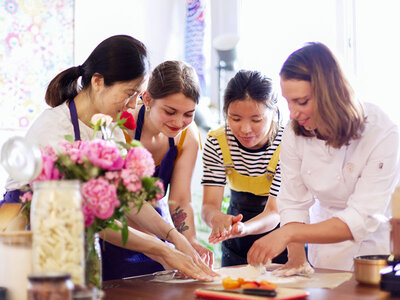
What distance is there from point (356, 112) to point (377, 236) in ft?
1.46

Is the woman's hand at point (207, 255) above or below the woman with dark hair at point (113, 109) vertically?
below

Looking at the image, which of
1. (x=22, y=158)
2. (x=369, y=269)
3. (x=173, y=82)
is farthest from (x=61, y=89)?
(x=369, y=269)

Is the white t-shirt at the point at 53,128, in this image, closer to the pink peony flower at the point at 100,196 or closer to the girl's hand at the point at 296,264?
the pink peony flower at the point at 100,196

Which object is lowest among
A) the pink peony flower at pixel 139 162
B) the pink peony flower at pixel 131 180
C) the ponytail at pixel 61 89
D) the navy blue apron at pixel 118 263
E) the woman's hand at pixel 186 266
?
the navy blue apron at pixel 118 263

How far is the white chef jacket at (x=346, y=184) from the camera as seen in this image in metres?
1.69

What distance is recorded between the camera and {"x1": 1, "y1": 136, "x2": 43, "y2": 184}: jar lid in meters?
1.05

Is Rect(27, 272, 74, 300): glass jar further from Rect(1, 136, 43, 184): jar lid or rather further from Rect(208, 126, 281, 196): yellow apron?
Rect(208, 126, 281, 196): yellow apron

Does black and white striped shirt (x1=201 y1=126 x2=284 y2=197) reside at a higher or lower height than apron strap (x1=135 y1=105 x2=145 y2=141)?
lower

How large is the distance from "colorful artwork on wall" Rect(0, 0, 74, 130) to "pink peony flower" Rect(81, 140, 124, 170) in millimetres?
2486

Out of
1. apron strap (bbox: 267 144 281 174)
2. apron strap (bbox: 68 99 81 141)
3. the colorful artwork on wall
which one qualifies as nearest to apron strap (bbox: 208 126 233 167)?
apron strap (bbox: 267 144 281 174)

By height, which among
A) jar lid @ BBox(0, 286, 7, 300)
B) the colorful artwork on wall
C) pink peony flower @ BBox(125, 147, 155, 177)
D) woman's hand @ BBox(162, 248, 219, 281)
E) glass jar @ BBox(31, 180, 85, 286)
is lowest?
woman's hand @ BBox(162, 248, 219, 281)

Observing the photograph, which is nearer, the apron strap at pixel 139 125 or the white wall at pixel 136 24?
the apron strap at pixel 139 125

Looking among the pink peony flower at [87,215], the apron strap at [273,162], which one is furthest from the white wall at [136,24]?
the pink peony flower at [87,215]

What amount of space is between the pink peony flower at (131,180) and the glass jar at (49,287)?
28cm
